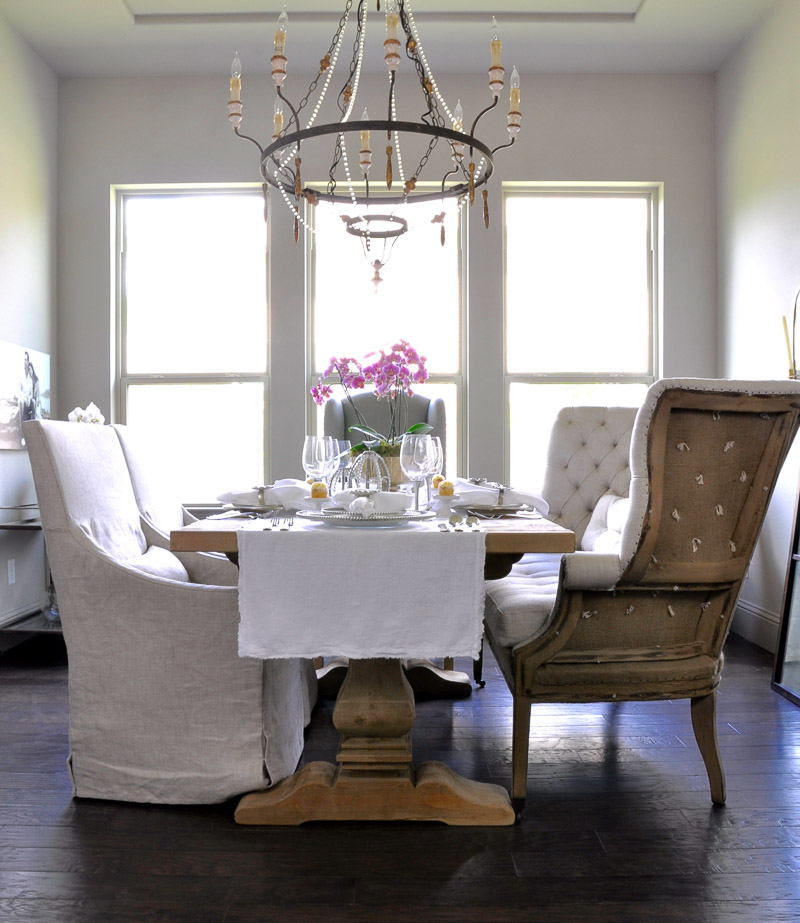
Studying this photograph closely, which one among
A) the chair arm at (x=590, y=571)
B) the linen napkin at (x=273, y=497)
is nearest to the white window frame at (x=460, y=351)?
the linen napkin at (x=273, y=497)

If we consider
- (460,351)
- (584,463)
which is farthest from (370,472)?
(460,351)

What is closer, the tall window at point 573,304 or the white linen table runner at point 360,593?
the white linen table runner at point 360,593

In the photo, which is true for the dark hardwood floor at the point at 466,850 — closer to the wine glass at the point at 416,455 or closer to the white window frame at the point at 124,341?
the wine glass at the point at 416,455

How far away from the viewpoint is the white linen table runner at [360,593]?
174cm

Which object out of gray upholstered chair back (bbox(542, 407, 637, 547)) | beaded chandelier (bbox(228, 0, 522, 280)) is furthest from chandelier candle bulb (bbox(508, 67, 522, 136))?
gray upholstered chair back (bbox(542, 407, 637, 547))

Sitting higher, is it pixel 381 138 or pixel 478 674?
pixel 381 138

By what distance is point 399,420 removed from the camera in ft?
13.3

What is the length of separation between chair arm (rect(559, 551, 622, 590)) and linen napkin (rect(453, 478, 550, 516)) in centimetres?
47

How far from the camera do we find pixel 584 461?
3000 mm

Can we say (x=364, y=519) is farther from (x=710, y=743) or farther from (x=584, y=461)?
(x=584, y=461)

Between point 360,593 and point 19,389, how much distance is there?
2.89 m

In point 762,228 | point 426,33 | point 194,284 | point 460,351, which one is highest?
point 426,33

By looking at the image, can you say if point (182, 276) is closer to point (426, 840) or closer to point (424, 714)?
point (424, 714)

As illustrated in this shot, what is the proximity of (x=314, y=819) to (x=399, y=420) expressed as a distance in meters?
2.39
